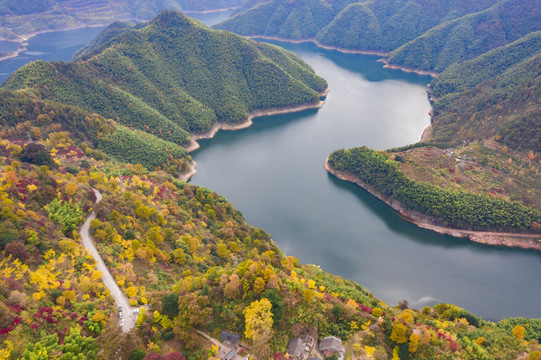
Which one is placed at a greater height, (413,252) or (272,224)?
(413,252)

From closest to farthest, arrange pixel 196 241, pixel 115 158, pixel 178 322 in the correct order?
pixel 178 322
pixel 196 241
pixel 115 158

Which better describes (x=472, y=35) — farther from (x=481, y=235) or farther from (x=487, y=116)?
(x=481, y=235)

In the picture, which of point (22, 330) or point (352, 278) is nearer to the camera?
point (22, 330)

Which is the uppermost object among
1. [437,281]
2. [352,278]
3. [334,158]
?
[334,158]

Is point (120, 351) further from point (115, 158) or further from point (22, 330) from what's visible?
point (115, 158)

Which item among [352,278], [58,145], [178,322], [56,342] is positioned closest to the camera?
[56,342]

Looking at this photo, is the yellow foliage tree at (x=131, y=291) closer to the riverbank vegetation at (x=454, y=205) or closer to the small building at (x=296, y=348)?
the small building at (x=296, y=348)

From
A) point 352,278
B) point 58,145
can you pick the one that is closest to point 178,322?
point 352,278
